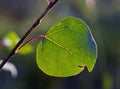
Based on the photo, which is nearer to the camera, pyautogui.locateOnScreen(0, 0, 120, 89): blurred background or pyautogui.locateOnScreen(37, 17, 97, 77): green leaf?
pyautogui.locateOnScreen(37, 17, 97, 77): green leaf

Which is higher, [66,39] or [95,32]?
Result: [95,32]

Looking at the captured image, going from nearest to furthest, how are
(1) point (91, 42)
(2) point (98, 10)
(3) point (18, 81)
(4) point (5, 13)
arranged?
(1) point (91, 42), (3) point (18, 81), (2) point (98, 10), (4) point (5, 13)

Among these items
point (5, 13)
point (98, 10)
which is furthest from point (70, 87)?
point (5, 13)

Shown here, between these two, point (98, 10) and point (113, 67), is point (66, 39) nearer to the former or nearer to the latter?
point (113, 67)

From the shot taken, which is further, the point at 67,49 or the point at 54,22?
the point at 54,22

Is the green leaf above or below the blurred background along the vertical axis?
below
